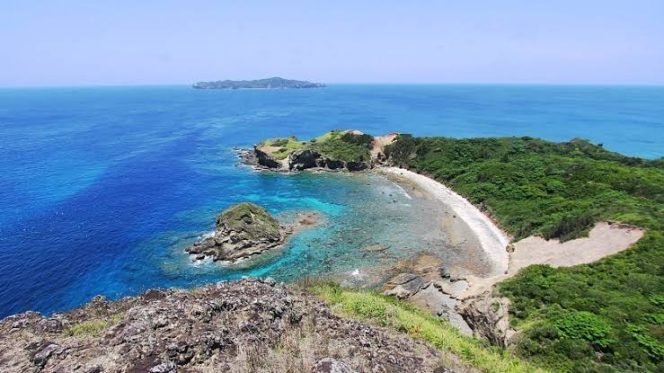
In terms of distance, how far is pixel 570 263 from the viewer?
37219mm

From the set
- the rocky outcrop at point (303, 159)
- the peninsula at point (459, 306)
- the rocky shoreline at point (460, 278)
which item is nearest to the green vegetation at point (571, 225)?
the peninsula at point (459, 306)

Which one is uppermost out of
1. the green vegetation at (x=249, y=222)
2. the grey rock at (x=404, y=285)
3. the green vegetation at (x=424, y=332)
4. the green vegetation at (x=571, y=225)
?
the green vegetation at (x=424, y=332)

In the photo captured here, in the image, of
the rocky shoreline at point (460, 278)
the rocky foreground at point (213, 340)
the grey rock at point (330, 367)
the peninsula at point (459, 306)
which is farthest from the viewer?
the rocky shoreline at point (460, 278)

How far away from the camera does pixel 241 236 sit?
4750 centimetres

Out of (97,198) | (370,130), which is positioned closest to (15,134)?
(97,198)

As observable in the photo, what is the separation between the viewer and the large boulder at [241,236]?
150ft

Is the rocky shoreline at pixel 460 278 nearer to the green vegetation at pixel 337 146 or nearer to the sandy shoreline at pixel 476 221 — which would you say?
the sandy shoreline at pixel 476 221

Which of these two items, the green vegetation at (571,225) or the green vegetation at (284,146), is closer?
the green vegetation at (571,225)

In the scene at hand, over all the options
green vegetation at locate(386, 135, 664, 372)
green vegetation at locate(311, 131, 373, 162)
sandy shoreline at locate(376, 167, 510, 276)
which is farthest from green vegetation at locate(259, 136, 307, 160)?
sandy shoreline at locate(376, 167, 510, 276)

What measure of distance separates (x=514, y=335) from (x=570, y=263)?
1541 cm

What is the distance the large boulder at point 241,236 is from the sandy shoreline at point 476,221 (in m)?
26.2

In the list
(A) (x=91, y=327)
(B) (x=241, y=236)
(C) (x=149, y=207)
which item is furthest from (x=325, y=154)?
(A) (x=91, y=327)

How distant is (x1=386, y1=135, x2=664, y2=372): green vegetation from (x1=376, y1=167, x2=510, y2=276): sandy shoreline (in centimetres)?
163

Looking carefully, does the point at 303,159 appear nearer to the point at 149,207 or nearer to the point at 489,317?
the point at 149,207
